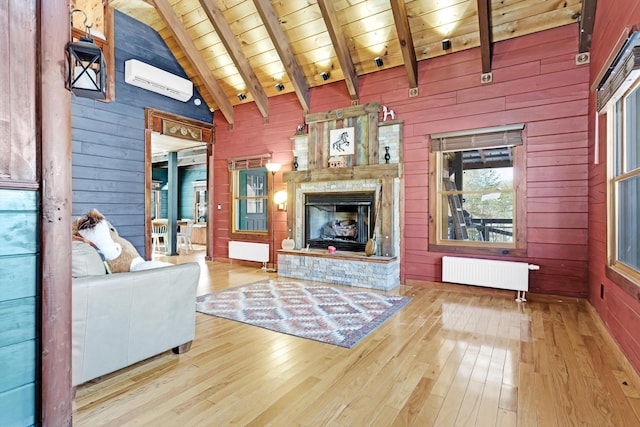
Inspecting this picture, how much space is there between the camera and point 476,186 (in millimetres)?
4539

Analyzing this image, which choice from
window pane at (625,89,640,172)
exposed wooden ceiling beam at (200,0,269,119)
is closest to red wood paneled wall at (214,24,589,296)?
window pane at (625,89,640,172)

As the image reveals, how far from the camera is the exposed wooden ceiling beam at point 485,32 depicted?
374 centimetres

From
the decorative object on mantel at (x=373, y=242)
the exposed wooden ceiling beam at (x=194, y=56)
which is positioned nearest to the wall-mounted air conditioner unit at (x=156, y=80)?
the exposed wooden ceiling beam at (x=194, y=56)

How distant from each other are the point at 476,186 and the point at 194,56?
4.96 metres

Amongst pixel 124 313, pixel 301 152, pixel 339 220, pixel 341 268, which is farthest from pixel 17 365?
pixel 301 152

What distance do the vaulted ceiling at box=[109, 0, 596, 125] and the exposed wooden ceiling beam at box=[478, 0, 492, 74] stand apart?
0.01m

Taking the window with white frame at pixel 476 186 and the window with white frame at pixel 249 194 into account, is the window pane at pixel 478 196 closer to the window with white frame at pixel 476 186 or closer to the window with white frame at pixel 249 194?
the window with white frame at pixel 476 186

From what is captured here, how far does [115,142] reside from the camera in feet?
17.9

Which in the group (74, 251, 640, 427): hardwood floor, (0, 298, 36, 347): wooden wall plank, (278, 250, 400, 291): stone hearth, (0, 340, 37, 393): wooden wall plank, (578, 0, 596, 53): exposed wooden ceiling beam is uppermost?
(578, 0, 596, 53): exposed wooden ceiling beam

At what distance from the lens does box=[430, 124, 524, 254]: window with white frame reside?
14.1 ft

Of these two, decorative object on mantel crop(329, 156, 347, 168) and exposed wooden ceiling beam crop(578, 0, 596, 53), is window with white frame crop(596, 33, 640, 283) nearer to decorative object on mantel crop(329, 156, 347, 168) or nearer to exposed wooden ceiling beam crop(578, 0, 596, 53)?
exposed wooden ceiling beam crop(578, 0, 596, 53)

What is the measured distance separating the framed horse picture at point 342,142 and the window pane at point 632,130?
3283 millimetres

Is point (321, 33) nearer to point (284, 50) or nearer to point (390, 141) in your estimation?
point (284, 50)

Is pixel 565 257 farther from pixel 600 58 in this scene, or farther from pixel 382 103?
pixel 382 103
